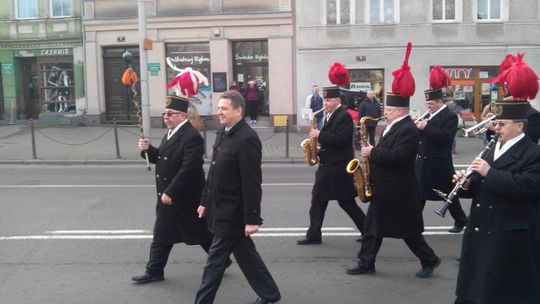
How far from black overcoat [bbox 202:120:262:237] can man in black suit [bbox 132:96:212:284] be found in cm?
74

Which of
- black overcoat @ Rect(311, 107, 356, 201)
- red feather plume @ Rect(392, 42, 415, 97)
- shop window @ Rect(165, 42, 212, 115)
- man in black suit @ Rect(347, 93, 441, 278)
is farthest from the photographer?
shop window @ Rect(165, 42, 212, 115)

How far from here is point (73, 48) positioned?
80.8ft

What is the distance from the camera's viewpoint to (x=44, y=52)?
982 inches

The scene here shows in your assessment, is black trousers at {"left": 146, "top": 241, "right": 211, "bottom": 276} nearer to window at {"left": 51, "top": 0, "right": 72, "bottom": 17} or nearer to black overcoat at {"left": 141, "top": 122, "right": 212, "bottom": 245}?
black overcoat at {"left": 141, "top": 122, "right": 212, "bottom": 245}

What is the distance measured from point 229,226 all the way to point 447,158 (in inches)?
148

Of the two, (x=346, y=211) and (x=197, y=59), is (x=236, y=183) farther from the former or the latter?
(x=197, y=59)

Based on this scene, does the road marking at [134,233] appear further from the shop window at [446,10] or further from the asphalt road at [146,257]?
the shop window at [446,10]

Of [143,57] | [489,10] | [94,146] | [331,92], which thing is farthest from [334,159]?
[489,10]

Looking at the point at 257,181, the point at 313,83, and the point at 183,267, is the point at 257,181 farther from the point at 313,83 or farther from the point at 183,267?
the point at 313,83

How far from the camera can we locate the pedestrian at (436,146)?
7.64m

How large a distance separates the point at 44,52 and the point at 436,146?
20946mm

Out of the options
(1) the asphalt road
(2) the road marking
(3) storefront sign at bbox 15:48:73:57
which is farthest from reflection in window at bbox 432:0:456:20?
(2) the road marking

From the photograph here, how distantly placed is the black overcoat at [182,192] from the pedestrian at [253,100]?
16978 mm

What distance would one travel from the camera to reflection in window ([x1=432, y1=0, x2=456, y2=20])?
71.8 feet
